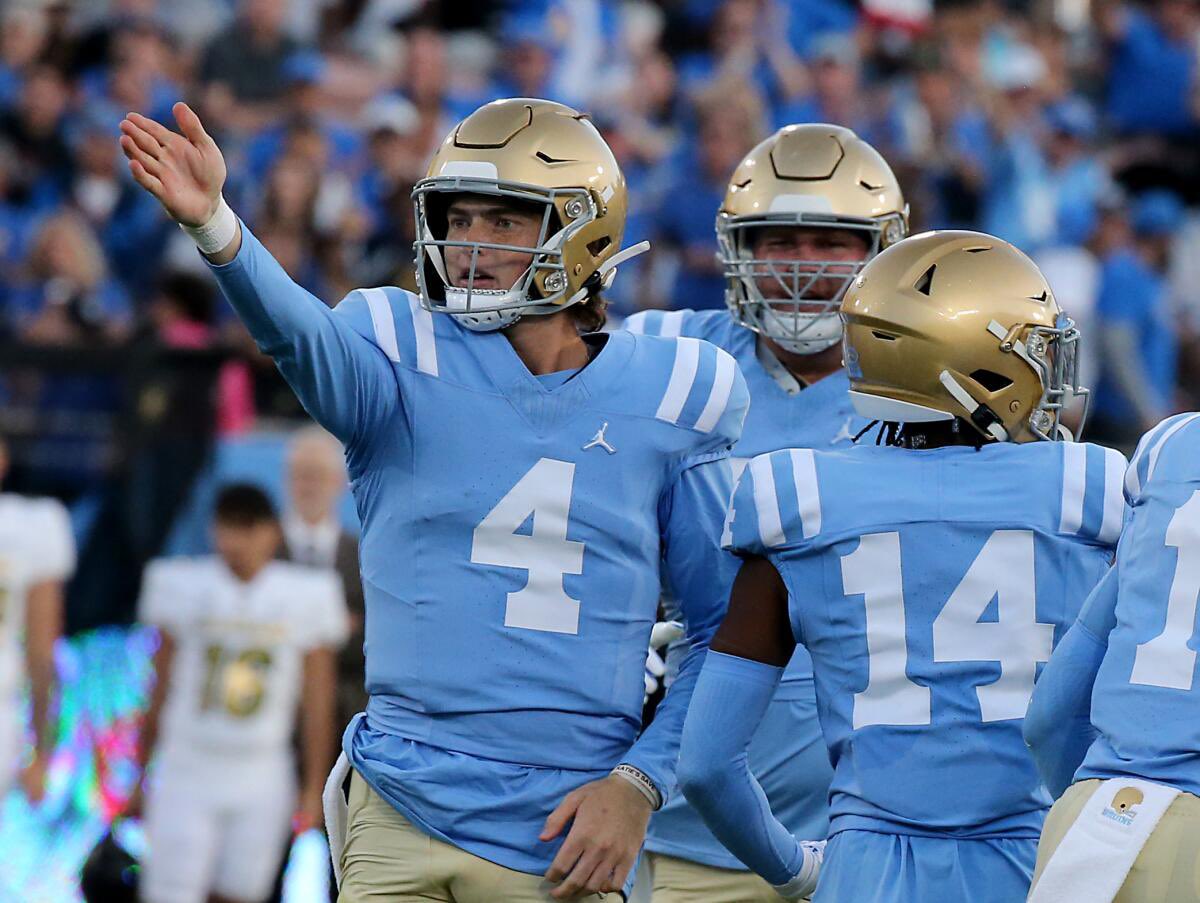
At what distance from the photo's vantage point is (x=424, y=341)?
3398 millimetres

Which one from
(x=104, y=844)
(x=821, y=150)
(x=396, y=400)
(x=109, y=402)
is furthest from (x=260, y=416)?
(x=396, y=400)

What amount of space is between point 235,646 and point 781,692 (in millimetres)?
3519

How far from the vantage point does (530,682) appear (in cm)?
334

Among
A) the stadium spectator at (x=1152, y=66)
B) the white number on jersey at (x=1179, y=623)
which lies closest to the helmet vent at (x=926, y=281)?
the white number on jersey at (x=1179, y=623)

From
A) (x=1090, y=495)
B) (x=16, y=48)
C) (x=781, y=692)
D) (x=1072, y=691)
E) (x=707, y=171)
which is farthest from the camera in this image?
(x=16, y=48)

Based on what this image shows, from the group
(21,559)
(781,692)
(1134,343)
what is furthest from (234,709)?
(1134,343)

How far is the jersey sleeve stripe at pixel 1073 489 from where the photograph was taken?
3199mm

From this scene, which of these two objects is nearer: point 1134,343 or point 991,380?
point 991,380

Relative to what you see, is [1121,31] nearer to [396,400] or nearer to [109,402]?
[109,402]

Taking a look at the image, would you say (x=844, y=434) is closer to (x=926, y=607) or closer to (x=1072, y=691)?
(x=926, y=607)

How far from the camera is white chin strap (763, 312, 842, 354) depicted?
4.25 meters

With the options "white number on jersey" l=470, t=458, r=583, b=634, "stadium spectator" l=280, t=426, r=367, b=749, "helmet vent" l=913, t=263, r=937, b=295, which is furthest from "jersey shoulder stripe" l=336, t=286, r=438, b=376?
"stadium spectator" l=280, t=426, r=367, b=749

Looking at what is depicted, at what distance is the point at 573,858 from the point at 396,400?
793 mm

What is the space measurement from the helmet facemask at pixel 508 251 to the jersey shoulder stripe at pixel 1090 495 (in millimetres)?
890
